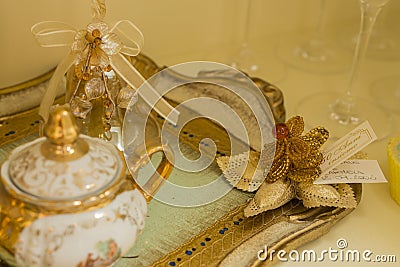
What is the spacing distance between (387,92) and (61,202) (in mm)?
695

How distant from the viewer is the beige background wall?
94 cm

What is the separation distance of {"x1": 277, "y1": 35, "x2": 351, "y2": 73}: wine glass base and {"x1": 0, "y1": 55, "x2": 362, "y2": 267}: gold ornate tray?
0.38 m

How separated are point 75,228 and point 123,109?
277 millimetres

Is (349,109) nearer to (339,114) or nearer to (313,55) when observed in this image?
(339,114)

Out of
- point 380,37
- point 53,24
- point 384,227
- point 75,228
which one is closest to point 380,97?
point 380,37

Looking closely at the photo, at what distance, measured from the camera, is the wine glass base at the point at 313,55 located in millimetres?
1154

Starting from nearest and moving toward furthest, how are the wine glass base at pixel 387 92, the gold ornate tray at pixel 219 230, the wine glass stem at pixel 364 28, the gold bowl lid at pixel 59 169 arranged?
the gold bowl lid at pixel 59 169
the gold ornate tray at pixel 219 230
the wine glass stem at pixel 364 28
the wine glass base at pixel 387 92

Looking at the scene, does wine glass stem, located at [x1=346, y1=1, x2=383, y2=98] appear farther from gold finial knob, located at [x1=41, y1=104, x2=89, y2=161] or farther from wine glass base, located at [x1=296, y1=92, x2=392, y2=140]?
gold finial knob, located at [x1=41, y1=104, x2=89, y2=161]

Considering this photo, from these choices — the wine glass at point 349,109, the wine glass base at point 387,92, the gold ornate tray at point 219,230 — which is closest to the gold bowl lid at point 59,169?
the gold ornate tray at point 219,230

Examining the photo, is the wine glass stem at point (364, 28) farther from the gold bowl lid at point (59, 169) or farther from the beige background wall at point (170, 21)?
the gold bowl lid at point (59, 169)

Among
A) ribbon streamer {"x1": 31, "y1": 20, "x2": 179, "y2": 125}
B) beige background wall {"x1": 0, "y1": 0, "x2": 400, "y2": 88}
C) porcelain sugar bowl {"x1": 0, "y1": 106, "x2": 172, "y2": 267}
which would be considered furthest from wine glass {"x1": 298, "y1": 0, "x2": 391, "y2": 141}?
porcelain sugar bowl {"x1": 0, "y1": 106, "x2": 172, "y2": 267}

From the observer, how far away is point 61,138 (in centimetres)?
57

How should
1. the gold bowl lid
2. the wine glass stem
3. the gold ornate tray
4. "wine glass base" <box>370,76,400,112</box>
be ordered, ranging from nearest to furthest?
1. the gold bowl lid
2. the gold ornate tray
3. the wine glass stem
4. "wine glass base" <box>370,76,400,112</box>

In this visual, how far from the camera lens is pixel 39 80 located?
951 mm
